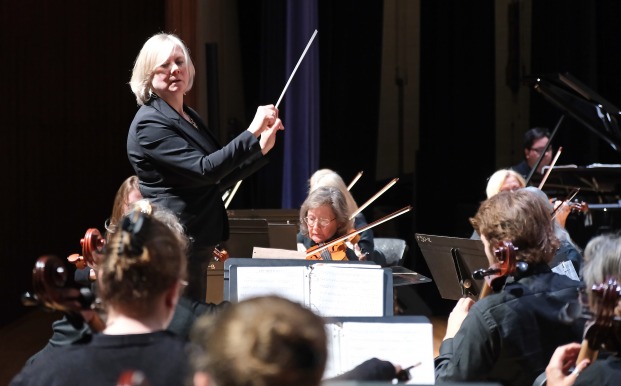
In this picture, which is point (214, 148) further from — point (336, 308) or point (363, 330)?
point (363, 330)

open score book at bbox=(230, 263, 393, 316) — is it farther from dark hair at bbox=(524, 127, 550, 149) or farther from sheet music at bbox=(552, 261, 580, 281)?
dark hair at bbox=(524, 127, 550, 149)

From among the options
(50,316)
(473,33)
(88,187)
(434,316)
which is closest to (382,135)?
(473,33)

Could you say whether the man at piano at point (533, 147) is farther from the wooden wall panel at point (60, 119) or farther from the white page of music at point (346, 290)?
the white page of music at point (346, 290)

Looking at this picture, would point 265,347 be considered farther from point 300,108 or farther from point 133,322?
point 300,108

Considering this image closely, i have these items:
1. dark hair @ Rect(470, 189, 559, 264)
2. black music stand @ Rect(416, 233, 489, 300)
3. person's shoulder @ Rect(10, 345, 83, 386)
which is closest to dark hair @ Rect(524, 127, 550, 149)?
black music stand @ Rect(416, 233, 489, 300)

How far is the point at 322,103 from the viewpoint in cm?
627

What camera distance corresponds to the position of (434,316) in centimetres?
608

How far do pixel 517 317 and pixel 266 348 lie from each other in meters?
1.14

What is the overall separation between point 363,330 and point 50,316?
423 cm

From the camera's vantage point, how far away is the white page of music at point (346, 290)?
2395mm

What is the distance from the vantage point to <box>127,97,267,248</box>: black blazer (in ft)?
8.82

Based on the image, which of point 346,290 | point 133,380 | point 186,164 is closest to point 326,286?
point 346,290

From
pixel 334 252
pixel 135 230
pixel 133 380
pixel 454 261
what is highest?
pixel 135 230

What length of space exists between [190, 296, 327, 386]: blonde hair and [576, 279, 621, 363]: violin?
765mm
